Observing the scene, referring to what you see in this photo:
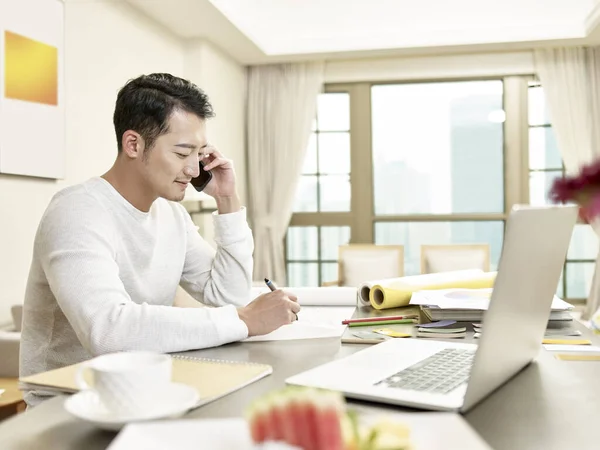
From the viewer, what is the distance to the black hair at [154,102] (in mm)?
1621

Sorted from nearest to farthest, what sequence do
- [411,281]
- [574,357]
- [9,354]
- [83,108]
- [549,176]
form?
1. [574,357]
2. [411,281]
3. [9,354]
4. [83,108]
5. [549,176]

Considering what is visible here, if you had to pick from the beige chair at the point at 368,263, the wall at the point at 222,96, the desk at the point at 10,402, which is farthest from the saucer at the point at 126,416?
the wall at the point at 222,96

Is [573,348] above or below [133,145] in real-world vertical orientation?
below

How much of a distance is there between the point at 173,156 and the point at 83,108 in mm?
2322

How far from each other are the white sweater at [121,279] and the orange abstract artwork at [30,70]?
5.62 ft

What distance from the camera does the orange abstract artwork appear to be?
3.05m

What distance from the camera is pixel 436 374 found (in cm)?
92

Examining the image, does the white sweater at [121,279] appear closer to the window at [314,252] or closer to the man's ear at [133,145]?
the man's ear at [133,145]

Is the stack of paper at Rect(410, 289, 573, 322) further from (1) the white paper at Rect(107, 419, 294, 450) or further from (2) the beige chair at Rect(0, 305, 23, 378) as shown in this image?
(2) the beige chair at Rect(0, 305, 23, 378)

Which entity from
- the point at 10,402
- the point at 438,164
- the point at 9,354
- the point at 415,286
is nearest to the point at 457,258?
the point at 438,164

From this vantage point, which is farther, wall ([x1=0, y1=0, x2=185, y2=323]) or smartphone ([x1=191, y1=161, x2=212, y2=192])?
wall ([x1=0, y1=0, x2=185, y2=323])

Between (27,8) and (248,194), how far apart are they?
336 cm

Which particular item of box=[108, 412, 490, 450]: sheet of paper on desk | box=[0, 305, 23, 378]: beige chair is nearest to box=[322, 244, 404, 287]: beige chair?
box=[0, 305, 23, 378]: beige chair

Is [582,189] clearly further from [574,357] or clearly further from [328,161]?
[328,161]
